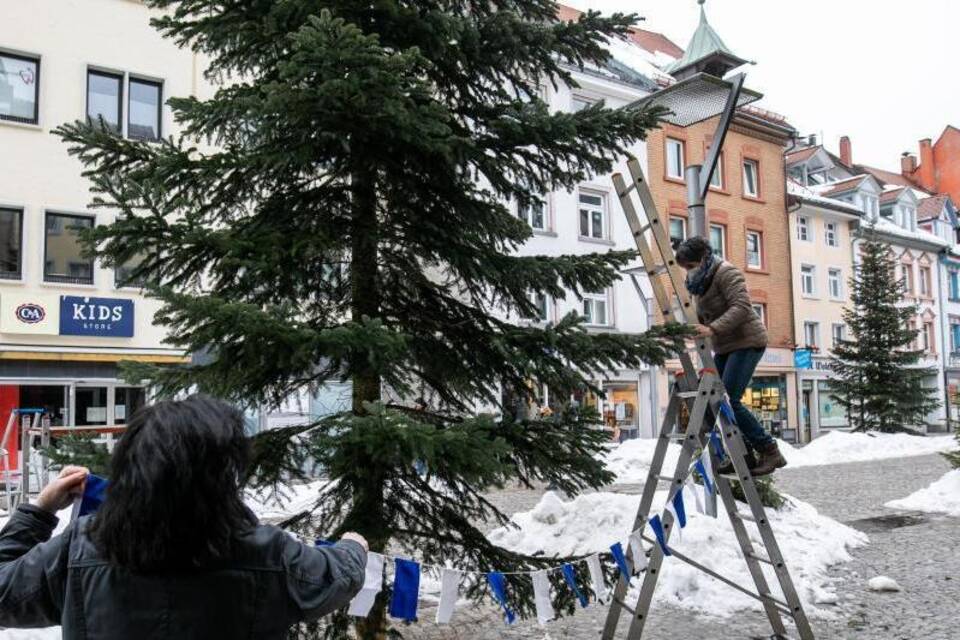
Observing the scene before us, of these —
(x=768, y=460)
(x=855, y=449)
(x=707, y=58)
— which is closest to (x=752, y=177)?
(x=855, y=449)

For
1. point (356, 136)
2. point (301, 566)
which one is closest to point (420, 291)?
point (356, 136)

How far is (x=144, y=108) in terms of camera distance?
786 inches

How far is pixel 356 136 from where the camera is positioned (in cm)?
442

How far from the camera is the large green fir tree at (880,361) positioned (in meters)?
29.0

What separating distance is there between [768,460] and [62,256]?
17616 millimetres

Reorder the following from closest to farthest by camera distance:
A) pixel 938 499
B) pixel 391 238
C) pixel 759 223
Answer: pixel 391 238, pixel 938 499, pixel 759 223

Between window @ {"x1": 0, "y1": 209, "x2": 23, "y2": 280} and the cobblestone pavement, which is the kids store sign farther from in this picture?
the cobblestone pavement

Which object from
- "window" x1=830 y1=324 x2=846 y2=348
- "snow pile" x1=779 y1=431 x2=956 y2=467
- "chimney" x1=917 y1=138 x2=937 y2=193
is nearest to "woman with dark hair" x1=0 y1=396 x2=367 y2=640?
"snow pile" x1=779 y1=431 x2=956 y2=467

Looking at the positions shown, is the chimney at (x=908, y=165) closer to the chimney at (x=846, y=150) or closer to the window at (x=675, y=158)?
the chimney at (x=846, y=150)

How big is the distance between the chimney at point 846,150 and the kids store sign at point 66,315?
45.6m

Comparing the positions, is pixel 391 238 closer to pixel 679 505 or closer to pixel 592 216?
pixel 679 505

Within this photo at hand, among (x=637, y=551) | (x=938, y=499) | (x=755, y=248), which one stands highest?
(x=755, y=248)

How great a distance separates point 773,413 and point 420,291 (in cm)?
3177

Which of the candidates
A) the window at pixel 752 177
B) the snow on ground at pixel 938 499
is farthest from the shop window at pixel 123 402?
the window at pixel 752 177
